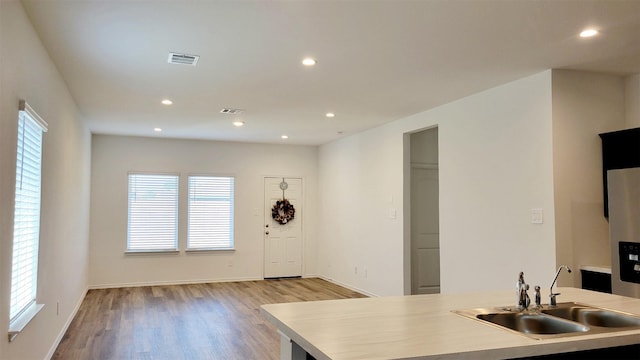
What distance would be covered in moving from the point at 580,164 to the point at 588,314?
2.31 metres

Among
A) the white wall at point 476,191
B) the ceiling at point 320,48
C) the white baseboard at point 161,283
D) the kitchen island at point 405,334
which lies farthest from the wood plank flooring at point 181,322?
the ceiling at point 320,48

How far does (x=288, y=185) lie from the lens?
9469 mm

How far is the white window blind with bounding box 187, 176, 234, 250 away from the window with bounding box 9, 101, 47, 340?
5079mm

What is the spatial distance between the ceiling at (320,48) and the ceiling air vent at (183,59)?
6 centimetres

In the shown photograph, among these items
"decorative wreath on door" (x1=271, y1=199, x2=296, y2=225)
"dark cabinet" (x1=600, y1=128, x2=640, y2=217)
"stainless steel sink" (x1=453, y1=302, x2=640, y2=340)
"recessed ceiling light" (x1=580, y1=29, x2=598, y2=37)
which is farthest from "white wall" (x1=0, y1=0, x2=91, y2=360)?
"dark cabinet" (x1=600, y1=128, x2=640, y2=217)

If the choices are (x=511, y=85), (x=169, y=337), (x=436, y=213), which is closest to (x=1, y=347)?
(x=169, y=337)

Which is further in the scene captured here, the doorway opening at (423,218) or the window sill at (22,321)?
the doorway opening at (423,218)

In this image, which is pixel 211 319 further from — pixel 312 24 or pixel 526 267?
pixel 312 24

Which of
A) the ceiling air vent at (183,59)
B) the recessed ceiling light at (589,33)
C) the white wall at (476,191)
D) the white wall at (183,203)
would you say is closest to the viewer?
the recessed ceiling light at (589,33)

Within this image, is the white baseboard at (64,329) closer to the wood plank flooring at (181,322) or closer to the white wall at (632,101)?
the wood plank flooring at (181,322)

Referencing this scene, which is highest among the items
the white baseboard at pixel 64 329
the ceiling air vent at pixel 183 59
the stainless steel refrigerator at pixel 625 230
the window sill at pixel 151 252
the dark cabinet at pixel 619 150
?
the ceiling air vent at pixel 183 59

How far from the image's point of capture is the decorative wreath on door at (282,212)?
931cm

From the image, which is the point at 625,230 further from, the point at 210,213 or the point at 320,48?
the point at 210,213

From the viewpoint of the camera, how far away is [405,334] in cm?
181
